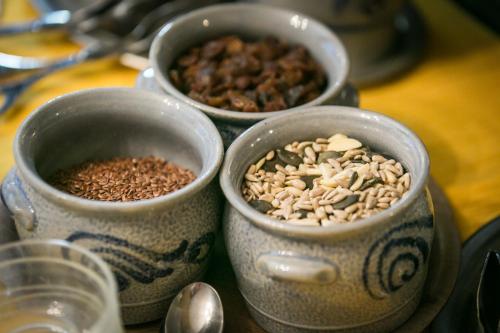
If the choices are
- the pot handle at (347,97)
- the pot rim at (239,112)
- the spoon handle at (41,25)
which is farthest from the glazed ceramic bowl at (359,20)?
the spoon handle at (41,25)

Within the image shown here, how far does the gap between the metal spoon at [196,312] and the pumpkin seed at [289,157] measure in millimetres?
183

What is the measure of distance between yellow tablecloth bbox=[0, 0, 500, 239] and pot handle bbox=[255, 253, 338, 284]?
0.34m

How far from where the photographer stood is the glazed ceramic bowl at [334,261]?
29.3 inches

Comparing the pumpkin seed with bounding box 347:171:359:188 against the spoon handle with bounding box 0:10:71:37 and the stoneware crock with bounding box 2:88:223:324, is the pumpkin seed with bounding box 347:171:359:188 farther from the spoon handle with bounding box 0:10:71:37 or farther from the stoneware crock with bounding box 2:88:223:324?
the spoon handle with bounding box 0:10:71:37

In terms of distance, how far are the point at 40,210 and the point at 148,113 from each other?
8.5 inches

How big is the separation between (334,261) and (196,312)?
0.57 ft

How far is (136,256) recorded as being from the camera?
787mm

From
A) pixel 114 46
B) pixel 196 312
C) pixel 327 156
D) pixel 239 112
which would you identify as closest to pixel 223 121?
pixel 239 112

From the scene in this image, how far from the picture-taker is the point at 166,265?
0.81 m

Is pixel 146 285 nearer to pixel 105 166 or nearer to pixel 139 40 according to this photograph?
pixel 105 166

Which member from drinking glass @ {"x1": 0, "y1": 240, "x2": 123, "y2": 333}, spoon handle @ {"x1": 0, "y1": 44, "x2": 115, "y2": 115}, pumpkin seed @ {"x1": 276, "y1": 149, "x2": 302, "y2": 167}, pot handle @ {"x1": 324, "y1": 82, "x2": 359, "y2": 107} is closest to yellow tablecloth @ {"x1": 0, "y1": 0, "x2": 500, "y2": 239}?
spoon handle @ {"x1": 0, "y1": 44, "x2": 115, "y2": 115}

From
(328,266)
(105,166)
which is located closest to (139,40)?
(105,166)

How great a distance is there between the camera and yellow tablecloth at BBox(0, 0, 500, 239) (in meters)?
1.11

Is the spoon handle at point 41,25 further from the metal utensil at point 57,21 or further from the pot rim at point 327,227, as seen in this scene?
the pot rim at point 327,227
